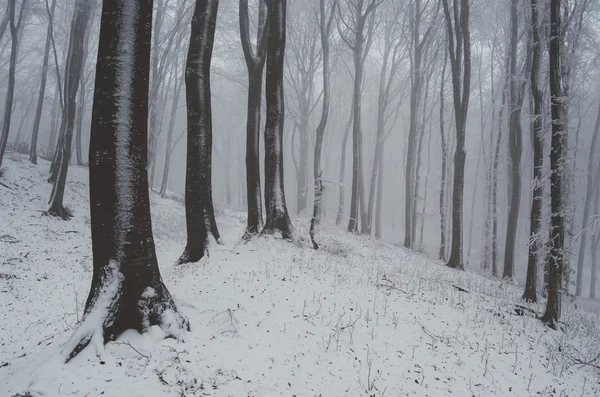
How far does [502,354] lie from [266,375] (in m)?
3.48

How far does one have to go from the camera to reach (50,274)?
784 cm

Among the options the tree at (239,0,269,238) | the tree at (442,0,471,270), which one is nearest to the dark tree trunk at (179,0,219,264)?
the tree at (239,0,269,238)

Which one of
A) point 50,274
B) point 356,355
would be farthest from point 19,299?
point 356,355

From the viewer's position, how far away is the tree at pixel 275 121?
789cm

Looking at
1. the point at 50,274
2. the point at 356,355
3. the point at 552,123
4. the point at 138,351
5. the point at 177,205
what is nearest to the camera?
the point at 138,351

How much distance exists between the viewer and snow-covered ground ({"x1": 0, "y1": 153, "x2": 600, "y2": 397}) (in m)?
3.04

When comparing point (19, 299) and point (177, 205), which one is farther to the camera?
point (177, 205)

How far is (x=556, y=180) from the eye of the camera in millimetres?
6297

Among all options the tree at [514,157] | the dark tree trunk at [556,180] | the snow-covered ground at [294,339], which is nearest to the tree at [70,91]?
the snow-covered ground at [294,339]

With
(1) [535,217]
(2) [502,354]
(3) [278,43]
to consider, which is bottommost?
(2) [502,354]

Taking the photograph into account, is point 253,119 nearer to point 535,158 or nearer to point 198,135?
point 198,135

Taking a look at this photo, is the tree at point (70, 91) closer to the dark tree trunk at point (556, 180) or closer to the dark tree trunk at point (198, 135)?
the dark tree trunk at point (198, 135)

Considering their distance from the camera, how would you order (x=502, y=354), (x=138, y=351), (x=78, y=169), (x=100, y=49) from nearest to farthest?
(x=138, y=351) → (x=100, y=49) → (x=502, y=354) → (x=78, y=169)

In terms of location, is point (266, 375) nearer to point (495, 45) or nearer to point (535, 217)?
point (535, 217)
